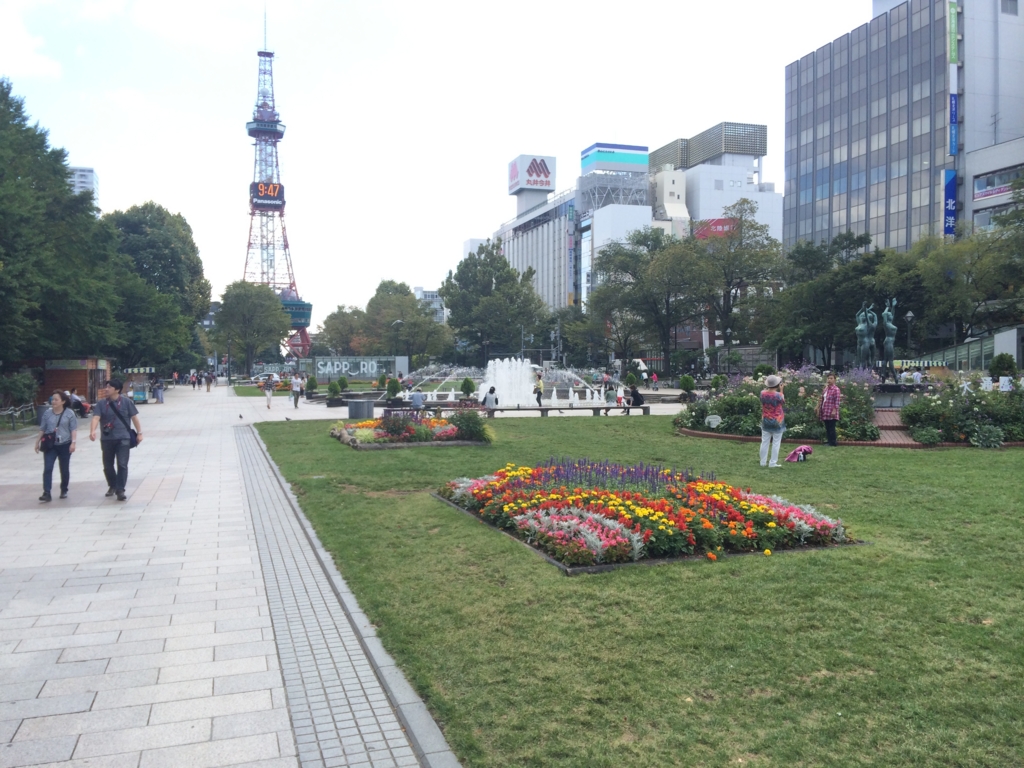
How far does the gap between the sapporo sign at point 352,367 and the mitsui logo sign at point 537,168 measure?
278 ft

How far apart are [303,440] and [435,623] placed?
51.3ft

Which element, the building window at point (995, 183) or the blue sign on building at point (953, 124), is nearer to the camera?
the building window at point (995, 183)

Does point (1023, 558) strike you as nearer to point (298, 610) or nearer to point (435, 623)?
point (435, 623)

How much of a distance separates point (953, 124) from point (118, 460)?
227 ft

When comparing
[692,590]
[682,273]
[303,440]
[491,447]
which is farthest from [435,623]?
[682,273]

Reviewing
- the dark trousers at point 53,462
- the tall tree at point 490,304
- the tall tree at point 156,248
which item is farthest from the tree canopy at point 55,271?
the tall tree at point 490,304

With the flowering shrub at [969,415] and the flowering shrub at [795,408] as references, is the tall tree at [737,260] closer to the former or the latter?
the flowering shrub at [795,408]

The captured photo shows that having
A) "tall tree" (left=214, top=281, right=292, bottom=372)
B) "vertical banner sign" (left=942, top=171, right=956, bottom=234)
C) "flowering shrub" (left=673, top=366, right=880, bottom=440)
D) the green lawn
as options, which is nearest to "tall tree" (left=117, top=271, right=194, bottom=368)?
"tall tree" (left=214, top=281, right=292, bottom=372)

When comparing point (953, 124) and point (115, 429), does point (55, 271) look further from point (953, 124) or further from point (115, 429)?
point (953, 124)

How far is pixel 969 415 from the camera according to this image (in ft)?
56.1

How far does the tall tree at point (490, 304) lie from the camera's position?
8394cm

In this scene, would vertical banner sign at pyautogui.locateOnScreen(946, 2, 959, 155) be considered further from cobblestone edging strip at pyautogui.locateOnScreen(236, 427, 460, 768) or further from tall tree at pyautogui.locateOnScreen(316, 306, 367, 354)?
cobblestone edging strip at pyautogui.locateOnScreen(236, 427, 460, 768)

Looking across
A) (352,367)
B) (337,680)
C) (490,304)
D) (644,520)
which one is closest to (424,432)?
(644,520)

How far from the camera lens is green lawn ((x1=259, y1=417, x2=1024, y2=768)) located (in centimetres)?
395
